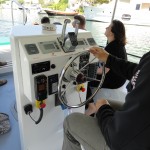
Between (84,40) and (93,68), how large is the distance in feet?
0.75

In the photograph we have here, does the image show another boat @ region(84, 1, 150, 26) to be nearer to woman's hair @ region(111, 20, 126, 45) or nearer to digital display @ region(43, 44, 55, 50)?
woman's hair @ region(111, 20, 126, 45)

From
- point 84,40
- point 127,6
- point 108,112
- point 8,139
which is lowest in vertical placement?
point 8,139

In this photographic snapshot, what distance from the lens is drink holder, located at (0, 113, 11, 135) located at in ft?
5.59

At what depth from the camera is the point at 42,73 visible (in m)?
1.02

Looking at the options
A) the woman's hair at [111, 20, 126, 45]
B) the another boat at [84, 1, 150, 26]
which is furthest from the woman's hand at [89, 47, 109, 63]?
the another boat at [84, 1, 150, 26]

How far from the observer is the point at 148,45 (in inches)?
120

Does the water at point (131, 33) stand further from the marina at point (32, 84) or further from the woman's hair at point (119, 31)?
the marina at point (32, 84)

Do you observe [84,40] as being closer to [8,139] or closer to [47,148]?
[47,148]

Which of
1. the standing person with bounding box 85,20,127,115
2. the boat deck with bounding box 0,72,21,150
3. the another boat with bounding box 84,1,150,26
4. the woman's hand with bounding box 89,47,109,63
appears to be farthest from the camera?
the another boat with bounding box 84,1,150,26

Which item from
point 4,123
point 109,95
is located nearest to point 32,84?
point 4,123

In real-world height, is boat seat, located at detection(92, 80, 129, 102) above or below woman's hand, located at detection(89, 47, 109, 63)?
below

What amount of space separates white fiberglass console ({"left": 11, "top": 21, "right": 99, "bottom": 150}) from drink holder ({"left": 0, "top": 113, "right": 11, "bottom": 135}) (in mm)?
467

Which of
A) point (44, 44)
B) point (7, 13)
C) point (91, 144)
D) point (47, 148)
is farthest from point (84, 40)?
point (7, 13)

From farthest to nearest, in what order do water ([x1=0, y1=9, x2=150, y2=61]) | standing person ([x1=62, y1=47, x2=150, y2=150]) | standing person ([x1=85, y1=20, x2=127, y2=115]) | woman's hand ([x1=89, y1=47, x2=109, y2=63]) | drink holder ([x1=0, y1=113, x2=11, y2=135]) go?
water ([x1=0, y1=9, x2=150, y2=61]) → standing person ([x1=85, y1=20, x2=127, y2=115]) → drink holder ([x1=0, y1=113, x2=11, y2=135]) → woman's hand ([x1=89, y1=47, x2=109, y2=63]) → standing person ([x1=62, y1=47, x2=150, y2=150])
